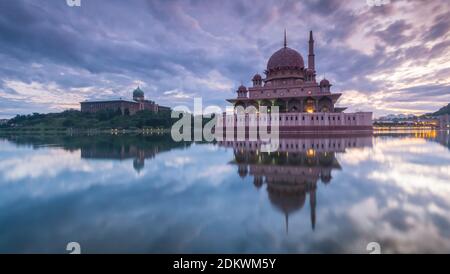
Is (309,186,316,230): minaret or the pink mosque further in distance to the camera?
the pink mosque

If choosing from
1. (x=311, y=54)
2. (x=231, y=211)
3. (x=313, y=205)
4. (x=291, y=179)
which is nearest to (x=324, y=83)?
(x=311, y=54)

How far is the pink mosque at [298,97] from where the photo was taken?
34.3 metres

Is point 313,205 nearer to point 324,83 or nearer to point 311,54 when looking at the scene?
point 324,83

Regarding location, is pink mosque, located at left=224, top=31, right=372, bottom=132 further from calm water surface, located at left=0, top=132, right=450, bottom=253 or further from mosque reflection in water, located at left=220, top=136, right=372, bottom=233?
calm water surface, located at left=0, top=132, right=450, bottom=253

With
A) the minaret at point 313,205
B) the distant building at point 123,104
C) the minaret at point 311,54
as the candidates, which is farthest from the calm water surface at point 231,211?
the distant building at point 123,104

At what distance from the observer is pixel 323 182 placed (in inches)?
303

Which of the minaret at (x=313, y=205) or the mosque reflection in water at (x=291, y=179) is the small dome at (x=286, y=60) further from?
the minaret at (x=313, y=205)

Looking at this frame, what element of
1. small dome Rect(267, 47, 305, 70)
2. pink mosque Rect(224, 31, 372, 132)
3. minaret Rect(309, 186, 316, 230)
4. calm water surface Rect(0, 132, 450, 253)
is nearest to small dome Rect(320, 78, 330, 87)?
pink mosque Rect(224, 31, 372, 132)

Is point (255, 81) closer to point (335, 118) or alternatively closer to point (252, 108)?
point (252, 108)

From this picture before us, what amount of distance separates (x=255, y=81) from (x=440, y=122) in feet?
407

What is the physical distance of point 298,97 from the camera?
38.1 m

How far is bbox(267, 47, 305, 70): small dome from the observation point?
41656mm

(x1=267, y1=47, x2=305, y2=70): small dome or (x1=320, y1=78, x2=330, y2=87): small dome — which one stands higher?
(x1=267, y1=47, x2=305, y2=70): small dome

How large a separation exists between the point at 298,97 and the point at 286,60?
335 inches
